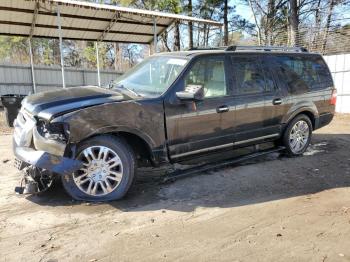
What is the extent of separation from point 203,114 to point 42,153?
219cm

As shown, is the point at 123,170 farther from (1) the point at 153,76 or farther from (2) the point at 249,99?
(2) the point at 249,99

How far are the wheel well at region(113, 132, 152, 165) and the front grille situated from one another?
98 cm

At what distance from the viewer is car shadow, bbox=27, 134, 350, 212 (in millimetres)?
4527

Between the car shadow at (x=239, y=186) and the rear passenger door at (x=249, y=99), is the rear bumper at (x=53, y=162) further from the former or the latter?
the rear passenger door at (x=249, y=99)

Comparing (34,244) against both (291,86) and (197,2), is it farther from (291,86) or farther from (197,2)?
(197,2)

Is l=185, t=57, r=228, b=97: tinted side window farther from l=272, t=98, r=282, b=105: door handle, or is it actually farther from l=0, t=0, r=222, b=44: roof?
l=0, t=0, r=222, b=44: roof

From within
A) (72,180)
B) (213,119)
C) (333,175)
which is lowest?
(333,175)

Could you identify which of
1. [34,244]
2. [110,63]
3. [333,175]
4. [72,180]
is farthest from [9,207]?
[110,63]

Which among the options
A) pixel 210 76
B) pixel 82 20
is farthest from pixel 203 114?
pixel 82 20

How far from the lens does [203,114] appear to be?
Result: 5.19 m

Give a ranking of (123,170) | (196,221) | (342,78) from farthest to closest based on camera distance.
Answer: (342,78)
(123,170)
(196,221)

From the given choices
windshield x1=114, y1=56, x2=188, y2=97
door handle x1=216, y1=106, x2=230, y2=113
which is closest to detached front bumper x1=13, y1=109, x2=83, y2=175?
windshield x1=114, y1=56, x2=188, y2=97

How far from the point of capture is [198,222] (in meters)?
3.98

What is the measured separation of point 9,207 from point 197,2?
23942 mm
